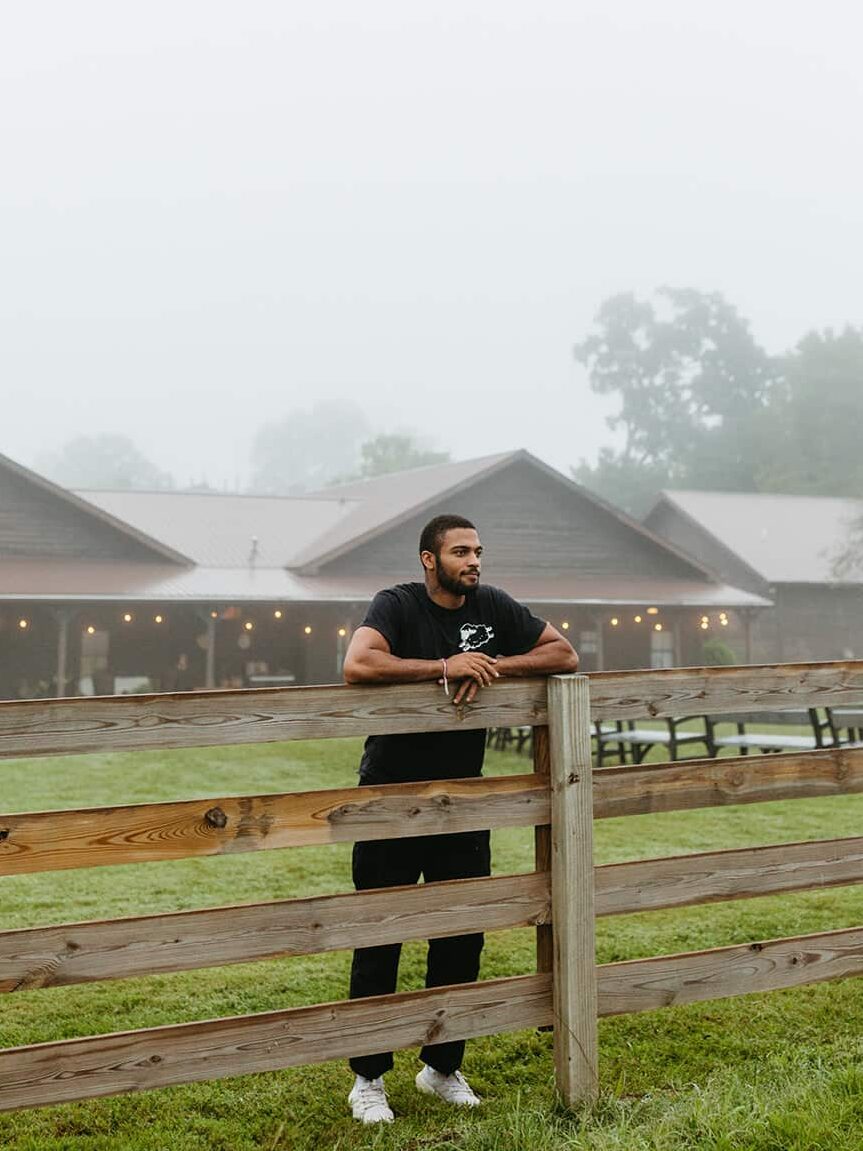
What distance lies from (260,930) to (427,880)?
796 millimetres

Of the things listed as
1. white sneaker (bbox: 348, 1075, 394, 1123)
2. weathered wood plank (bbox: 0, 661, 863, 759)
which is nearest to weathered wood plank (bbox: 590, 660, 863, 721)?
weathered wood plank (bbox: 0, 661, 863, 759)

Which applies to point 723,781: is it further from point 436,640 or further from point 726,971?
point 436,640

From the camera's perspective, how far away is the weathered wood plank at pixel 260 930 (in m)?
3.15

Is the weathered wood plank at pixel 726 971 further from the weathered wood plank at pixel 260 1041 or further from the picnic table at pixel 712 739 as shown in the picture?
the picnic table at pixel 712 739

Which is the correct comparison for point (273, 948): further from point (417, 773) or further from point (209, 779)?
point (209, 779)

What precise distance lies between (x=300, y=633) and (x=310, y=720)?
26946 mm

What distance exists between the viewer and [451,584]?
4070 mm

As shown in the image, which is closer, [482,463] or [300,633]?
[300,633]

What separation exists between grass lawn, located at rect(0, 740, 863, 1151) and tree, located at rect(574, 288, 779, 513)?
6609cm

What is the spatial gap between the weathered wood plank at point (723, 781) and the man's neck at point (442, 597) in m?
0.81

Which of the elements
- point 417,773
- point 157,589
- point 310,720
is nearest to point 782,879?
point 417,773

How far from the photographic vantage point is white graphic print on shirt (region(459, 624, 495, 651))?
162 inches

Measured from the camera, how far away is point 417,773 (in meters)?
3.91

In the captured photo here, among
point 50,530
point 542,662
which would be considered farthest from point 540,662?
point 50,530
